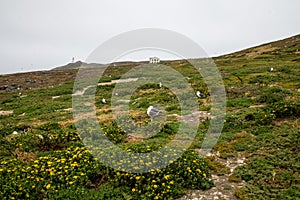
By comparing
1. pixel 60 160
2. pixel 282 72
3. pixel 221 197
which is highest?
pixel 282 72

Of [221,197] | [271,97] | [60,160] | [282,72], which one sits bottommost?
[221,197]

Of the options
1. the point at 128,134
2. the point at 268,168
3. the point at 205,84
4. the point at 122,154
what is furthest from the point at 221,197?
the point at 205,84

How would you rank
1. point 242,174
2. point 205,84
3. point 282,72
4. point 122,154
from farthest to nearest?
1. point 282,72
2. point 205,84
3. point 122,154
4. point 242,174

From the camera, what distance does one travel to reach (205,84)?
26.4 m

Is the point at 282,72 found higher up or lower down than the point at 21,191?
higher up

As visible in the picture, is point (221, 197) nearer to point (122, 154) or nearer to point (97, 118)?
point (122, 154)

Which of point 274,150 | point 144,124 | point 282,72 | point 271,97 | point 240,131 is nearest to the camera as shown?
point 274,150

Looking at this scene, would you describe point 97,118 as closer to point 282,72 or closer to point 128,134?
point 128,134

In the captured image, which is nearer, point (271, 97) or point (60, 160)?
point (60, 160)

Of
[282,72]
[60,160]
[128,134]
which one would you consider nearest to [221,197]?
[60,160]

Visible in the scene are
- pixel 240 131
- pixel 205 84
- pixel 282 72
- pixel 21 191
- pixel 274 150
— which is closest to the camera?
pixel 21 191

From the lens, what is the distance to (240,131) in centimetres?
1317

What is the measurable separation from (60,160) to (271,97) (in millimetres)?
13010

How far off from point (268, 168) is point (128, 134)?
21.9 ft
